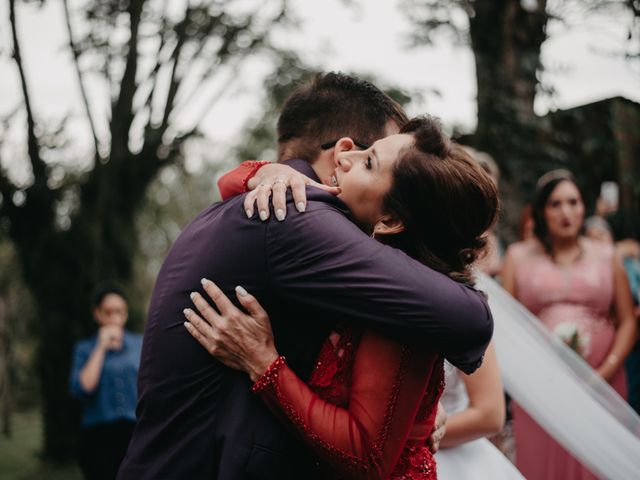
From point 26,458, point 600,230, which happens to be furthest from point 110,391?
point 26,458

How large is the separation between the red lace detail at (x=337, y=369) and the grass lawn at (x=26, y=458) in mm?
10343

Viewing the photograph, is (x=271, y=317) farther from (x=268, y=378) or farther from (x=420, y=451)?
(x=420, y=451)

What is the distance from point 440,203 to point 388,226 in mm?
162

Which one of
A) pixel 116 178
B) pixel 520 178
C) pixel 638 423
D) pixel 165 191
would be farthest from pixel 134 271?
pixel 165 191

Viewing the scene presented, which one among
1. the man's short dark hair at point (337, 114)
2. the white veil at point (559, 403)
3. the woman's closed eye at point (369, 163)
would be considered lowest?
the white veil at point (559, 403)

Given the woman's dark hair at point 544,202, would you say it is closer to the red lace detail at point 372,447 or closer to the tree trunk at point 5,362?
the red lace detail at point 372,447

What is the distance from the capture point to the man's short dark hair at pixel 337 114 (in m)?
2.30

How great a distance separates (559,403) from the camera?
311 cm

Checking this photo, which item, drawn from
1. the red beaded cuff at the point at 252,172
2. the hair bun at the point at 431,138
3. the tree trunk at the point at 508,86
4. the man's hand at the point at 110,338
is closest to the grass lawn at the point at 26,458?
the man's hand at the point at 110,338

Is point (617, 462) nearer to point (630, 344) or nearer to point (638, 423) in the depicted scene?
point (638, 423)

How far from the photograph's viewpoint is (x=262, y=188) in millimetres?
1840

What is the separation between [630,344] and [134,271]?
320 inches

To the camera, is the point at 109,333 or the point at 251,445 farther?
the point at 109,333

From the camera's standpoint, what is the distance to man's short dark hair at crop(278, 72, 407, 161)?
7.55 ft
